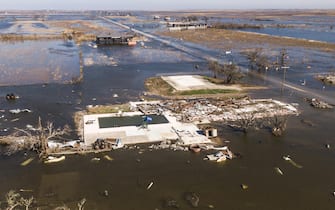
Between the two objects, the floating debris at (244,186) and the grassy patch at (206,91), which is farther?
the grassy patch at (206,91)

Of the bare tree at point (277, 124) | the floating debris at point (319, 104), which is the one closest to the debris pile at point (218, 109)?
the bare tree at point (277, 124)

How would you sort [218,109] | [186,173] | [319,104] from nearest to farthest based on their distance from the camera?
[186,173], [218,109], [319,104]

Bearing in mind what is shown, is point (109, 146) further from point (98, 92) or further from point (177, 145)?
point (98, 92)

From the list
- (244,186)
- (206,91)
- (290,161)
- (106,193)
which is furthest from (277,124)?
(106,193)

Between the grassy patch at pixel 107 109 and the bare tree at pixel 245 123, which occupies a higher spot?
the grassy patch at pixel 107 109

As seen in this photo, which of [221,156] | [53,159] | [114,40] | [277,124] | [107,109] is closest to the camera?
[53,159]

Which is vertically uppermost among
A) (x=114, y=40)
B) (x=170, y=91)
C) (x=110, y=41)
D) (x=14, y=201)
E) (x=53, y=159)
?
(x=114, y=40)

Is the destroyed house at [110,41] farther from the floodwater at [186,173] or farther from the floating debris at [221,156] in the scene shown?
the floating debris at [221,156]

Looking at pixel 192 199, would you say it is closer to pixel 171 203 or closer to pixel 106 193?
pixel 171 203

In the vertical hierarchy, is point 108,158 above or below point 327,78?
below

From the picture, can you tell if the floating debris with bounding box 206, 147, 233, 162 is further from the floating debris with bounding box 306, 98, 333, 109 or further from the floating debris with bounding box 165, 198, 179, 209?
the floating debris with bounding box 306, 98, 333, 109

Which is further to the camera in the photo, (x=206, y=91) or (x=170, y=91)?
(x=170, y=91)
